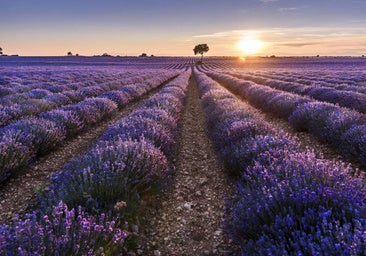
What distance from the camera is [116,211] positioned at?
114 inches

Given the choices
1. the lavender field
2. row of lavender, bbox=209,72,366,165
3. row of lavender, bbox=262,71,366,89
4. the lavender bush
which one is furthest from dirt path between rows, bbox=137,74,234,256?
row of lavender, bbox=262,71,366,89

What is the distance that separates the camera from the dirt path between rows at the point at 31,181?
382cm

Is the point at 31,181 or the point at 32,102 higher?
the point at 32,102

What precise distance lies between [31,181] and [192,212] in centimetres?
249

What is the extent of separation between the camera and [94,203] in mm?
2855

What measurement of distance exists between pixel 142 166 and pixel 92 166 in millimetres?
565

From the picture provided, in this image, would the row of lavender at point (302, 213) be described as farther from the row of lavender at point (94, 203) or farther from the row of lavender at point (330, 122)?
the row of lavender at point (330, 122)

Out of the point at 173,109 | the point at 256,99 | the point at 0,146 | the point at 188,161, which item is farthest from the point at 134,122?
the point at 256,99

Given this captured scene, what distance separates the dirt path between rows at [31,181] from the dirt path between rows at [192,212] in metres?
1.64

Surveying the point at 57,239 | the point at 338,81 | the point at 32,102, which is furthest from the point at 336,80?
the point at 57,239

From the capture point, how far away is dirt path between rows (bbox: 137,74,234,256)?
3.07m

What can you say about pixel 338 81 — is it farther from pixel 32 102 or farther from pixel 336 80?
pixel 32 102

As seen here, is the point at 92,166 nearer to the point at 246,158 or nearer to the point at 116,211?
the point at 116,211

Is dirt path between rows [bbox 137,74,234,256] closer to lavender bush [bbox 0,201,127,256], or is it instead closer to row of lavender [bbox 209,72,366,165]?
lavender bush [bbox 0,201,127,256]
